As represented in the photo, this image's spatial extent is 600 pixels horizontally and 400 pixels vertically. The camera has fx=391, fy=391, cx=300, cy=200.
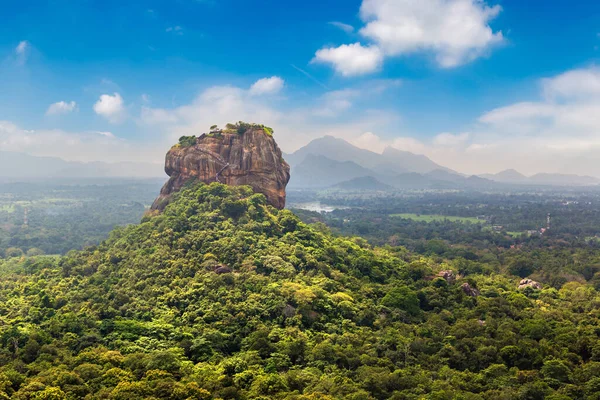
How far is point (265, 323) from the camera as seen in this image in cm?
2338

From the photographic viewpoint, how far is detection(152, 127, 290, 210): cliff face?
4097 cm

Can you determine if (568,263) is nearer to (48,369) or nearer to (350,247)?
(350,247)

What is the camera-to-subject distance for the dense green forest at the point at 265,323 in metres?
17.0

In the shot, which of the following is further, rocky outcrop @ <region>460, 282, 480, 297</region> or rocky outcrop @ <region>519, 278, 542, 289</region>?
rocky outcrop @ <region>519, 278, 542, 289</region>

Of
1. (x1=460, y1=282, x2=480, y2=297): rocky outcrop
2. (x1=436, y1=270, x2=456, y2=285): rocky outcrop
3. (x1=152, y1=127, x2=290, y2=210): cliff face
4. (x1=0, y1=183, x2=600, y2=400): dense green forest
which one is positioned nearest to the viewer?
(x1=0, y1=183, x2=600, y2=400): dense green forest

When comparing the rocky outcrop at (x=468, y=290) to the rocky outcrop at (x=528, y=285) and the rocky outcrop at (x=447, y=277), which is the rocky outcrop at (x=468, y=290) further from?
the rocky outcrop at (x=528, y=285)

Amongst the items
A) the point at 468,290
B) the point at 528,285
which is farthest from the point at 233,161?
the point at 528,285

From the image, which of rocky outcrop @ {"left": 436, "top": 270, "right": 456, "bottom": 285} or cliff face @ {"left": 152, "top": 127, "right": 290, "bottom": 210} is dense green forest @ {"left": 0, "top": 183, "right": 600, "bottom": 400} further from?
cliff face @ {"left": 152, "top": 127, "right": 290, "bottom": 210}

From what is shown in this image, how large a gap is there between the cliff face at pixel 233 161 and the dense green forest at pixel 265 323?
128 inches

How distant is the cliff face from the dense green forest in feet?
10.6

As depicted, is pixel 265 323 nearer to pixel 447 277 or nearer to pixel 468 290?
pixel 468 290

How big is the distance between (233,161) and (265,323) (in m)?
21.7

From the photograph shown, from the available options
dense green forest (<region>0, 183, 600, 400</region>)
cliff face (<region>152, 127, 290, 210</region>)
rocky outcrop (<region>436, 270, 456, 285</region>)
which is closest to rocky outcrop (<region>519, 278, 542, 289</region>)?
dense green forest (<region>0, 183, 600, 400</region>)

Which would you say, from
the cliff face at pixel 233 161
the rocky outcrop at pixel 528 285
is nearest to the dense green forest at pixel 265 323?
the rocky outcrop at pixel 528 285
